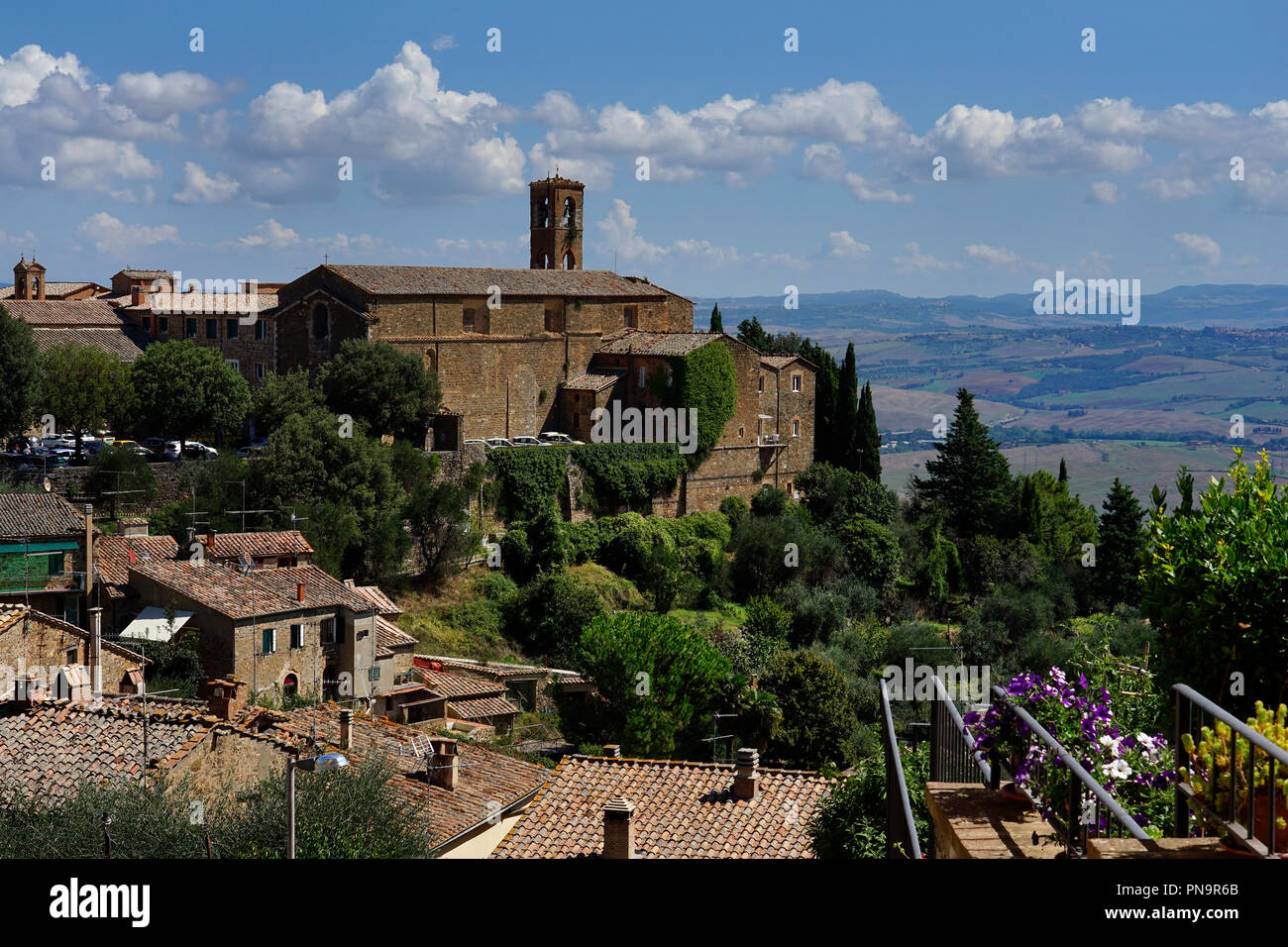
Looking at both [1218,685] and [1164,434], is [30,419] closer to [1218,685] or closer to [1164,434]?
[1218,685]

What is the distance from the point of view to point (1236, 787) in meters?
4.05

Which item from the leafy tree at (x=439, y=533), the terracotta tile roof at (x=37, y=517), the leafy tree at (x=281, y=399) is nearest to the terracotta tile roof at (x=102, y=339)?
the leafy tree at (x=281, y=399)

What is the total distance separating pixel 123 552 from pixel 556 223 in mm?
27196

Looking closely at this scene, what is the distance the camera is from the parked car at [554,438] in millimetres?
43188

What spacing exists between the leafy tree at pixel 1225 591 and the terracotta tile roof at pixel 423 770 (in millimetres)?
11004

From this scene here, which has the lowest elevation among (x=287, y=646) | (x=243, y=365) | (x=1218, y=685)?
(x=287, y=646)

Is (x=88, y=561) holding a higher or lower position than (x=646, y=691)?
higher

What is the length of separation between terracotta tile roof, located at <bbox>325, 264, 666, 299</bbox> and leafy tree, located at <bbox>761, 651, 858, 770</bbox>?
1882 cm

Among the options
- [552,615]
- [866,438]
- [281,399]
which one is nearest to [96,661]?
[552,615]

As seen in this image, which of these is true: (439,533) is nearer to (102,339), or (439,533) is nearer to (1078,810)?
(102,339)

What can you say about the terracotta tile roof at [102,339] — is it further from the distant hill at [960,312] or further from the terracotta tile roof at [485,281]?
the distant hill at [960,312]
